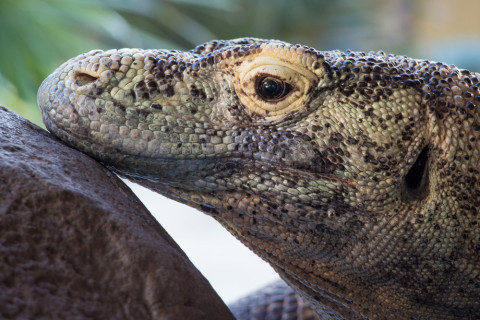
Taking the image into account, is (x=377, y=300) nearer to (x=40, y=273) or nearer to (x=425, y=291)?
(x=425, y=291)

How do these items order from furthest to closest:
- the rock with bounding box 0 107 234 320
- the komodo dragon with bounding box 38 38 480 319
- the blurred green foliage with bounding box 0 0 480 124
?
the blurred green foliage with bounding box 0 0 480 124
the komodo dragon with bounding box 38 38 480 319
the rock with bounding box 0 107 234 320

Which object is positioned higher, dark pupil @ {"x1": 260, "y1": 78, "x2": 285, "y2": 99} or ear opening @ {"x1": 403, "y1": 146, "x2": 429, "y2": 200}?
dark pupil @ {"x1": 260, "y1": 78, "x2": 285, "y2": 99}

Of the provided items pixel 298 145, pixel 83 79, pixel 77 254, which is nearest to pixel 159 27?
pixel 83 79

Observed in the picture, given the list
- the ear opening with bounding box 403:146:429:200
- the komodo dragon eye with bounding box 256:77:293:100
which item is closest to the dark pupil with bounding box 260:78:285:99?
the komodo dragon eye with bounding box 256:77:293:100

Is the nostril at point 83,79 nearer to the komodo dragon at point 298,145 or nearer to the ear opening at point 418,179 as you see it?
the komodo dragon at point 298,145

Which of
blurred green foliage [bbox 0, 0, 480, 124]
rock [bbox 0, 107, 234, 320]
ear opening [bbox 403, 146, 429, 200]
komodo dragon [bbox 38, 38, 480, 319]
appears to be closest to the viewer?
rock [bbox 0, 107, 234, 320]

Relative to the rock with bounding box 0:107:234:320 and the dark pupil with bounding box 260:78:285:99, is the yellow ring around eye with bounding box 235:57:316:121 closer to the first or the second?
the dark pupil with bounding box 260:78:285:99

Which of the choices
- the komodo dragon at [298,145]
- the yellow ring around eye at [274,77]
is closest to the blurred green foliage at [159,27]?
the komodo dragon at [298,145]

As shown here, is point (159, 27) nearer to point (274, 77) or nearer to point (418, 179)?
point (274, 77)
